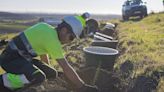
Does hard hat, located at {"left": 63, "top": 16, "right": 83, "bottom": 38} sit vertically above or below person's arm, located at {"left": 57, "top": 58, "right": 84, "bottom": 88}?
above

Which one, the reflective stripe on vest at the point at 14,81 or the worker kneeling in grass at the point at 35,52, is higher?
the worker kneeling in grass at the point at 35,52

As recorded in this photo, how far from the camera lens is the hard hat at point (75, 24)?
7.74 meters

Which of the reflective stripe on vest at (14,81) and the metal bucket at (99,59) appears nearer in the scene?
the reflective stripe on vest at (14,81)

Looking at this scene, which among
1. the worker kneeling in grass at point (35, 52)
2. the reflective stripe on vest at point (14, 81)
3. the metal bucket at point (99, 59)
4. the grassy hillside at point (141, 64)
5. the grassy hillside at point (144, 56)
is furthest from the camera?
the metal bucket at point (99, 59)

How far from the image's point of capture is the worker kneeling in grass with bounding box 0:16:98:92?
765cm

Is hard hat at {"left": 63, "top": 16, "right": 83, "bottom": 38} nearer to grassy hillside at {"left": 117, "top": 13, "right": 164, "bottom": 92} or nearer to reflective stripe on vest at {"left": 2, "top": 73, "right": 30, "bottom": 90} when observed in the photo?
reflective stripe on vest at {"left": 2, "top": 73, "right": 30, "bottom": 90}

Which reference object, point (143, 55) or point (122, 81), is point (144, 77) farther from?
point (143, 55)

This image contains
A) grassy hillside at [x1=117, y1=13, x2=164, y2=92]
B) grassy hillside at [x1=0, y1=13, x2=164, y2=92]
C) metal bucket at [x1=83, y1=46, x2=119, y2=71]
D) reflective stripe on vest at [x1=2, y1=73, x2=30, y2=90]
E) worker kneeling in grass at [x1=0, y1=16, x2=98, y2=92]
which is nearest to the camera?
worker kneeling in grass at [x1=0, y1=16, x2=98, y2=92]

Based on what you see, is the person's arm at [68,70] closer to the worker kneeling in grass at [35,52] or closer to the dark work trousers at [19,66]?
the worker kneeling in grass at [35,52]

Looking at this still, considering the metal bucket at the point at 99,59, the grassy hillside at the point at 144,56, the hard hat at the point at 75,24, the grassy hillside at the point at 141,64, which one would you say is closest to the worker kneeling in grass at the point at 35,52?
the hard hat at the point at 75,24

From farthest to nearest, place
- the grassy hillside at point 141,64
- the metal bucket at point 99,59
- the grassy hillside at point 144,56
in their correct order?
the metal bucket at point 99,59 → the grassy hillside at point 144,56 → the grassy hillside at point 141,64

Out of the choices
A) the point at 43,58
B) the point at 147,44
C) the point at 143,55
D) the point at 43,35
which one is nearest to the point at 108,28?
the point at 147,44

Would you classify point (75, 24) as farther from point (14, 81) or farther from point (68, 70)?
point (14, 81)

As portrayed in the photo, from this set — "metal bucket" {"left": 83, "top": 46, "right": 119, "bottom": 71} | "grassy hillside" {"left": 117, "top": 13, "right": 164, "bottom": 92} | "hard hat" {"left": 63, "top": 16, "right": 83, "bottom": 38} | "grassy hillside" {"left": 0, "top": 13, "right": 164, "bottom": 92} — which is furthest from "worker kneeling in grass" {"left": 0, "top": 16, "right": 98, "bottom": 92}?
"metal bucket" {"left": 83, "top": 46, "right": 119, "bottom": 71}
